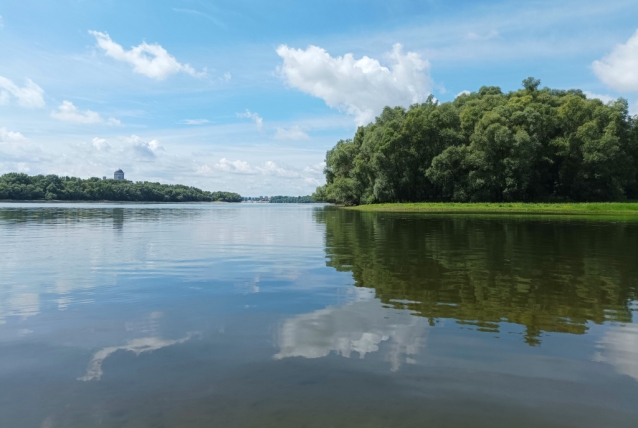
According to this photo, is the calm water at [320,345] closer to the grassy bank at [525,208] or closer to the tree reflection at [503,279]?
the tree reflection at [503,279]

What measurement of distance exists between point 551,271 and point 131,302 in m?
14.5

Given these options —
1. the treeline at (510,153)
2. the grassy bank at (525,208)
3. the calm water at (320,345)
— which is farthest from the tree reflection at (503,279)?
the treeline at (510,153)

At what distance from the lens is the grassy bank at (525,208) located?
66.2 meters

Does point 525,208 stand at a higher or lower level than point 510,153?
lower

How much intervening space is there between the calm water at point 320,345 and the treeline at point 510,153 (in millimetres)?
62296

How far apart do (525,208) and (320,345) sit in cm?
7077

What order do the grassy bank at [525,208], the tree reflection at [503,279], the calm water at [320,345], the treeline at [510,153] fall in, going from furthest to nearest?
the treeline at [510,153] < the grassy bank at [525,208] < the tree reflection at [503,279] < the calm water at [320,345]

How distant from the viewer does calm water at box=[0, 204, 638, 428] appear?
585 centimetres

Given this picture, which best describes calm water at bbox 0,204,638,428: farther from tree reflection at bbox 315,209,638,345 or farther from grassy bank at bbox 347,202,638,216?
grassy bank at bbox 347,202,638,216

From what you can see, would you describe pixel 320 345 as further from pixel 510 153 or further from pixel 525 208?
pixel 510 153

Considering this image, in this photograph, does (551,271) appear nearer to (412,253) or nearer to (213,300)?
(412,253)

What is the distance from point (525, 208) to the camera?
70.6 m

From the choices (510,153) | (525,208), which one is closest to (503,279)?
(525,208)

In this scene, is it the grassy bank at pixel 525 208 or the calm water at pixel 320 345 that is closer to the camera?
the calm water at pixel 320 345
